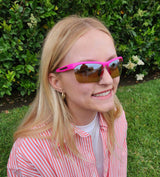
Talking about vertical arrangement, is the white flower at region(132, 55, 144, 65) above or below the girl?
below

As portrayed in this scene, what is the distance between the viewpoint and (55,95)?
1647 millimetres

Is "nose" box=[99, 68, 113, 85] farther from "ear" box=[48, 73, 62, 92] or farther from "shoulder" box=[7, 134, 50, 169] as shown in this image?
"shoulder" box=[7, 134, 50, 169]

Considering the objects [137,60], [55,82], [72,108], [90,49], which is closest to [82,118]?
[72,108]

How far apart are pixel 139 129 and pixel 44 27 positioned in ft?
8.62

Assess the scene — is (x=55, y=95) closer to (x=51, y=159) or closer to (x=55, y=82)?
(x=55, y=82)

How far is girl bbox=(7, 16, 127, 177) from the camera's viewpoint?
137 cm

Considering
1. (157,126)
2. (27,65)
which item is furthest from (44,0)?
(157,126)

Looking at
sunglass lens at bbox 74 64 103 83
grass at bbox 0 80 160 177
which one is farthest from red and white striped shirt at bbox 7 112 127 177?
grass at bbox 0 80 160 177

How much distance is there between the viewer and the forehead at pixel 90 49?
52.4 inches

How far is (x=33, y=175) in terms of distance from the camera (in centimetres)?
168

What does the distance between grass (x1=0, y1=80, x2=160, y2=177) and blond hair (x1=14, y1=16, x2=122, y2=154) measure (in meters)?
1.42

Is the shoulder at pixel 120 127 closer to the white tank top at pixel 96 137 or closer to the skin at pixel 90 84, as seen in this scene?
the white tank top at pixel 96 137

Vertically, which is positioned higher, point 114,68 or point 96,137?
point 114,68

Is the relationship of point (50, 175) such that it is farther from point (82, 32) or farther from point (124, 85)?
point (124, 85)
